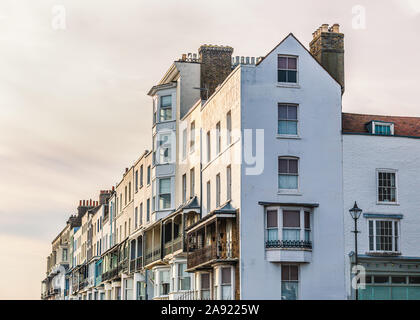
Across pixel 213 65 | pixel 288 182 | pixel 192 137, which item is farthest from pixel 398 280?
pixel 213 65

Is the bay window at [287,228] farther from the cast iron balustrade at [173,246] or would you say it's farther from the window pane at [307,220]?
the cast iron balustrade at [173,246]

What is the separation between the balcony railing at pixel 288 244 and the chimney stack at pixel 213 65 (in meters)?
16.7

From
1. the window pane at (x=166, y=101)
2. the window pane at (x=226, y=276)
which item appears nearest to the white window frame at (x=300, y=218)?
the window pane at (x=226, y=276)

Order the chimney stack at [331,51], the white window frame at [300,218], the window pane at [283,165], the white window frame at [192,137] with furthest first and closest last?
the white window frame at [192,137] → the chimney stack at [331,51] → the window pane at [283,165] → the white window frame at [300,218]

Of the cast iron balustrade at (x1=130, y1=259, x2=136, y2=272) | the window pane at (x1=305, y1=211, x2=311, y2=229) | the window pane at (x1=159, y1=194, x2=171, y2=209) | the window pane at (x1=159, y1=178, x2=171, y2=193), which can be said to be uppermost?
the window pane at (x1=159, y1=178, x2=171, y2=193)

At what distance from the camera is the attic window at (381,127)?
141 ft

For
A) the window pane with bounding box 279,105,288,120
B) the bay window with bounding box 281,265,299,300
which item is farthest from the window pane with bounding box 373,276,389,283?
the window pane with bounding box 279,105,288,120

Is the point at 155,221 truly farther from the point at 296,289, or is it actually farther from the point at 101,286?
the point at 101,286

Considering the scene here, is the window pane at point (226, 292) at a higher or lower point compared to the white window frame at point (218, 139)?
lower

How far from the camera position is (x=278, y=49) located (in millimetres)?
41312

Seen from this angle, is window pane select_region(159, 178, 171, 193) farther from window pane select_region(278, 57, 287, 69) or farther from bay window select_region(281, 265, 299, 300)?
bay window select_region(281, 265, 299, 300)

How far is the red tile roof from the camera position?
4323cm

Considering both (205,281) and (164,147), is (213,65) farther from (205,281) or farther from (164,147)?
(205,281)

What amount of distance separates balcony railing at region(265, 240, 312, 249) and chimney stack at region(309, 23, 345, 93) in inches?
455
